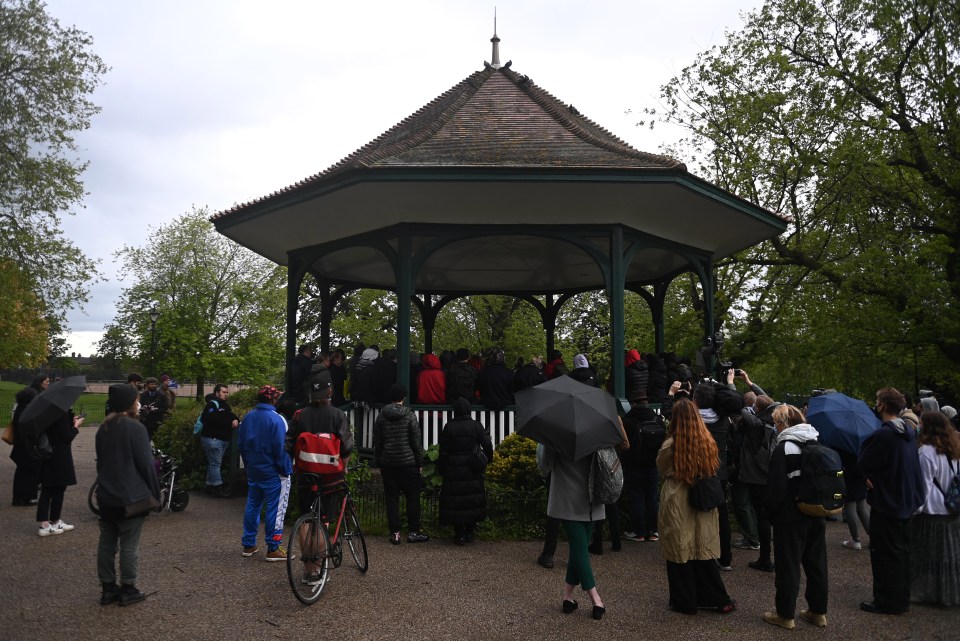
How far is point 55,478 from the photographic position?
8.59 metres

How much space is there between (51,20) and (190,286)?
618 inches

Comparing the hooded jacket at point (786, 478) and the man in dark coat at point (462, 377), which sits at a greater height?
the man in dark coat at point (462, 377)

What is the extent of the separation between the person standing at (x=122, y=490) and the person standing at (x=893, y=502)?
6.10m

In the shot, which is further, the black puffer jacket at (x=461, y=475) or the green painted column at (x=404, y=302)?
the green painted column at (x=404, y=302)

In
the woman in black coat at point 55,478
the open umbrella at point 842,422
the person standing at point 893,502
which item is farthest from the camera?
the woman in black coat at point 55,478

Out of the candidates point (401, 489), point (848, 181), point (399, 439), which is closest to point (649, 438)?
point (399, 439)

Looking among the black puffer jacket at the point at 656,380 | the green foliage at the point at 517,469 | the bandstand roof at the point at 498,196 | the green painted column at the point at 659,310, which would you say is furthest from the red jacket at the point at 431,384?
the green painted column at the point at 659,310

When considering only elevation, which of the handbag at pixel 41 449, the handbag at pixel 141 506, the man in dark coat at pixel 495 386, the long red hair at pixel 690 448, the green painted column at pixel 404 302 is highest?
the green painted column at pixel 404 302

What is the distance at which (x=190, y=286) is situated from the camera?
126 ft

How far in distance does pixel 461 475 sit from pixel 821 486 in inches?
155

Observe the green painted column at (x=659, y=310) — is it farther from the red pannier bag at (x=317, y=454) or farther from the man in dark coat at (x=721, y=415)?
the red pannier bag at (x=317, y=454)

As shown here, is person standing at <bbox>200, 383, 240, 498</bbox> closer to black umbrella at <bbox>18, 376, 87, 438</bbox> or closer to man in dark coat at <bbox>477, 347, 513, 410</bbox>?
black umbrella at <bbox>18, 376, 87, 438</bbox>

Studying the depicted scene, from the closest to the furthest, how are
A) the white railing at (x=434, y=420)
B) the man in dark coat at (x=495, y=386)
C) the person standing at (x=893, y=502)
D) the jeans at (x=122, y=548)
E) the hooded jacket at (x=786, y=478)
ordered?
the hooded jacket at (x=786, y=478) → the jeans at (x=122, y=548) → the person standing at (x=893, y=502) → the white railing at (x=434, y=420) → the man in dark coat at (x=495, y=386)

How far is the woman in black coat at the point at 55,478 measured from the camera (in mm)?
8555
